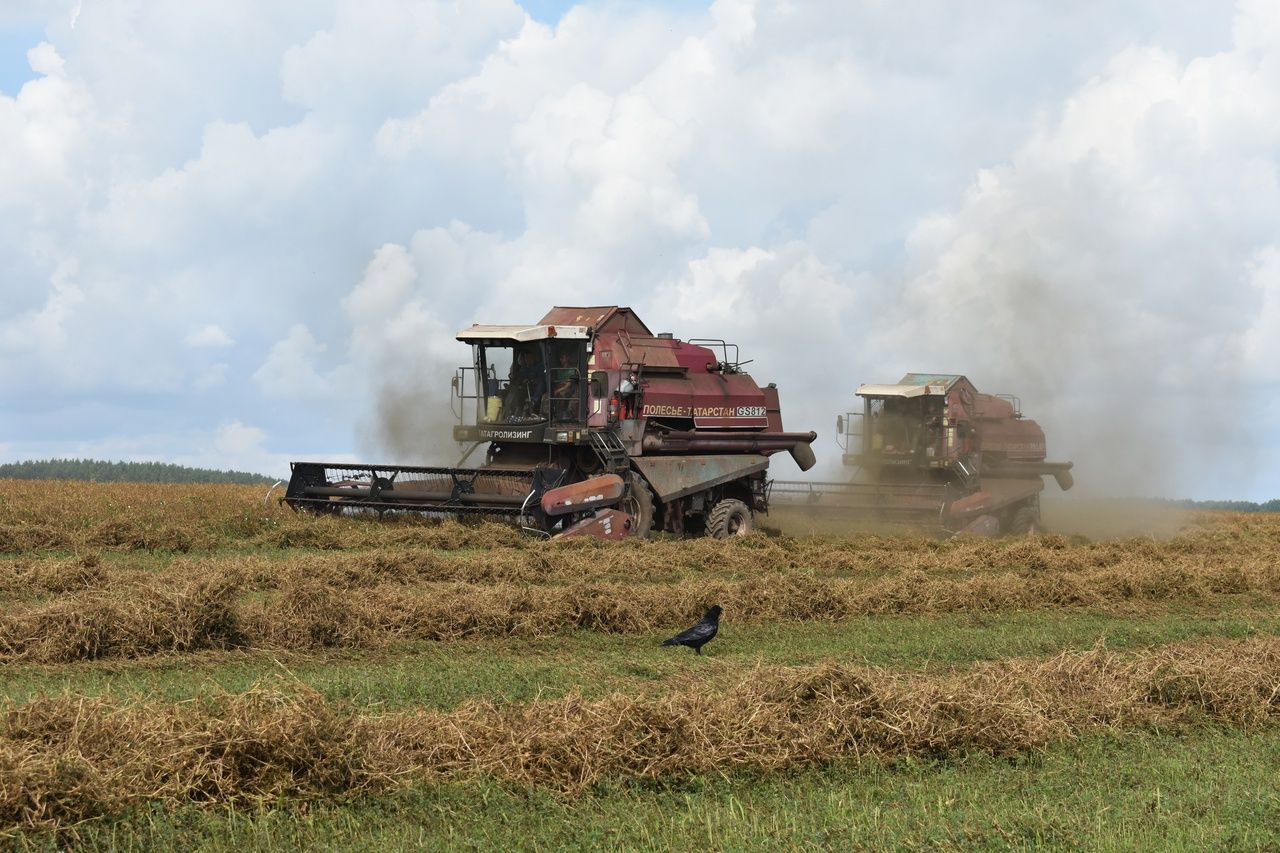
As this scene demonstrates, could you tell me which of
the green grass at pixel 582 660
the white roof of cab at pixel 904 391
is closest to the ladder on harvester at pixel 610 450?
the green grass at pixel 582 660

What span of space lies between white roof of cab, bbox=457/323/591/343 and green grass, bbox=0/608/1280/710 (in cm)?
872

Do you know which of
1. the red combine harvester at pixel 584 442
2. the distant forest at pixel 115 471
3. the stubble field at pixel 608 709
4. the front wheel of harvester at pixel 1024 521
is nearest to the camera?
the stubble field at pixel 608 709

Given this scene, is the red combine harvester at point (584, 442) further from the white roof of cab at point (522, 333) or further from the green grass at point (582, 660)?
the green grass at point (582, 660)

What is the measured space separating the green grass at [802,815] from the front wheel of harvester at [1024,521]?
22933mm

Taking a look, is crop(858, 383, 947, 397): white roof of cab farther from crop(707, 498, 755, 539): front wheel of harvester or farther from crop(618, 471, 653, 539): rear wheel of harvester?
crop(618, 471, 653, 539): rear wheel of harvester

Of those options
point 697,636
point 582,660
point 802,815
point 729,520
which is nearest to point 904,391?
point 729,520

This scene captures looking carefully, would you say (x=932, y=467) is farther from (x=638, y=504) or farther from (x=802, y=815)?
(x=802, y=815)

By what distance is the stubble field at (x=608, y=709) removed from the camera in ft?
20.5

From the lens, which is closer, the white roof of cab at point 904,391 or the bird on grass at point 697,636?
the bird on grass at point 697,636

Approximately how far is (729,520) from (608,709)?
15395 mm

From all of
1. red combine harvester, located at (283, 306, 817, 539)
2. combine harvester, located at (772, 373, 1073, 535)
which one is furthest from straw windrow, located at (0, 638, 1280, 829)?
combine harvester, located at (772, 373, 1073, 535)

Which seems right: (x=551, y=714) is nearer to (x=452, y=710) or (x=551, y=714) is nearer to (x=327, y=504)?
(x=452, y=710)

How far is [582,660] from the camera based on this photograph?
415 inches

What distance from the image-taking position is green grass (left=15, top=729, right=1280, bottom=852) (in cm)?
600
